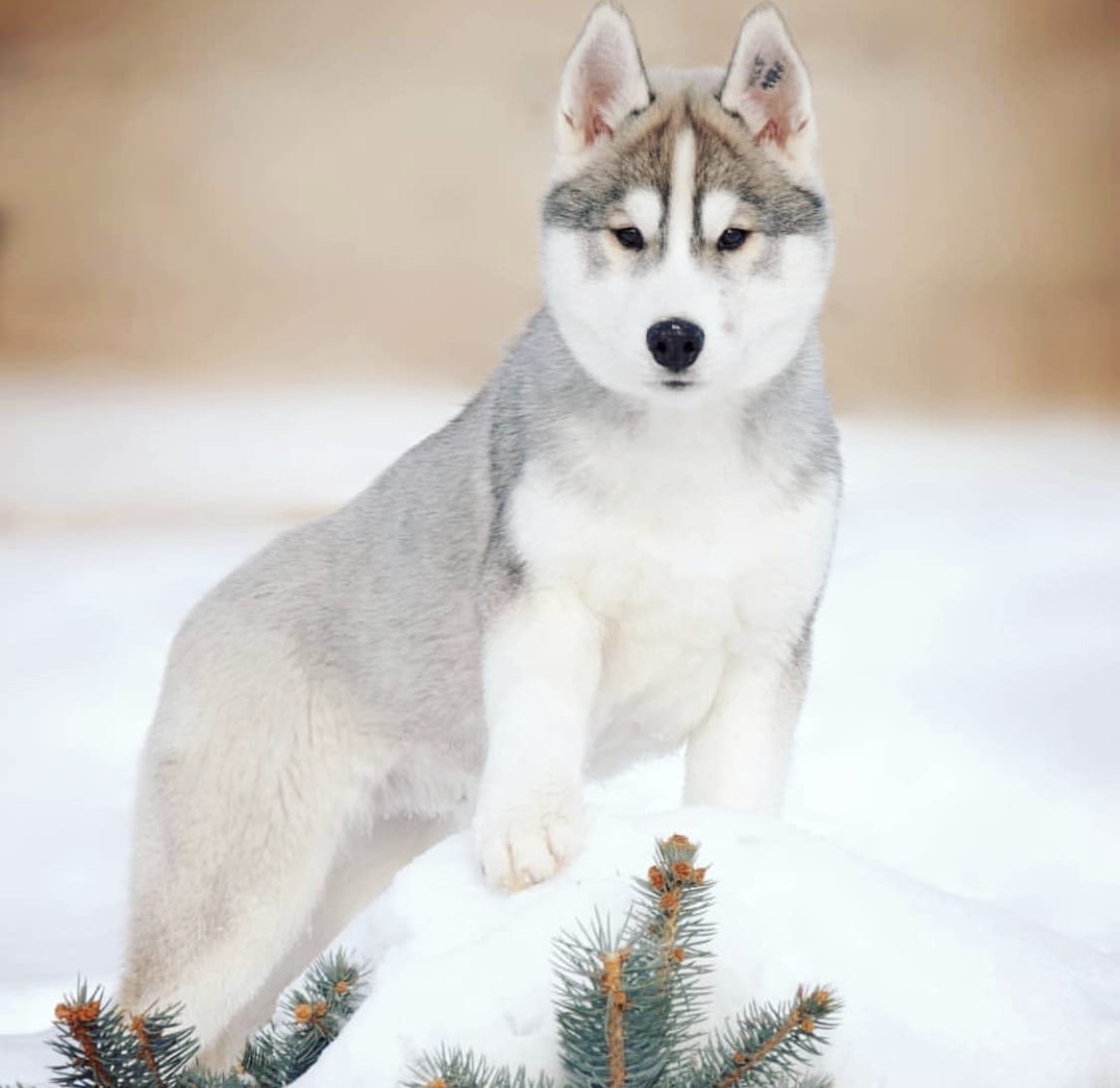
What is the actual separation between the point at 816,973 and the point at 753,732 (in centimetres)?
99

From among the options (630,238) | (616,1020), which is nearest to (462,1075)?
(616,1020)

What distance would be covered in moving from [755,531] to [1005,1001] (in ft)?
3.54

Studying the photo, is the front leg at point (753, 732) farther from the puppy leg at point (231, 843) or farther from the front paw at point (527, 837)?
the puppy leg at point (231, 843)

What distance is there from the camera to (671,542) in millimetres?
2869

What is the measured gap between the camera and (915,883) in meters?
2.29

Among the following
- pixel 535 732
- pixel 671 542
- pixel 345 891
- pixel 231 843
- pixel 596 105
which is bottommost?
pixel 345 891

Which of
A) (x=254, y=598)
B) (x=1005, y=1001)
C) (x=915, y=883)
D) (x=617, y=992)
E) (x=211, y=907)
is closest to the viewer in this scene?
(x=617, y=992)

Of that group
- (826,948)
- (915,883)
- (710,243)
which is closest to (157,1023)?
(826,948)

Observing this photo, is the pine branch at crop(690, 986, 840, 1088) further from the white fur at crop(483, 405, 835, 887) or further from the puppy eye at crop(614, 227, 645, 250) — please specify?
the puppy eye at crop(614, 227, 645, 250)

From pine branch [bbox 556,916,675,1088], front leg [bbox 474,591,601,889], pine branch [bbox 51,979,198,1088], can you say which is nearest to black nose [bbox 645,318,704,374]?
front leg [bbox 474,591,601,889]

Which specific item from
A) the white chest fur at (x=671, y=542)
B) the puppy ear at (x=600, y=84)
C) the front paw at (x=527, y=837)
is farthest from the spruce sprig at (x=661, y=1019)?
the puppy ear at (x=600, y=84)

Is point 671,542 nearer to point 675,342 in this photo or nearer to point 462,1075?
point 675,342

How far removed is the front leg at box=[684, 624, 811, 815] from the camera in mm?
3008

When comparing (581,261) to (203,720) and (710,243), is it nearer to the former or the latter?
(710,243)
